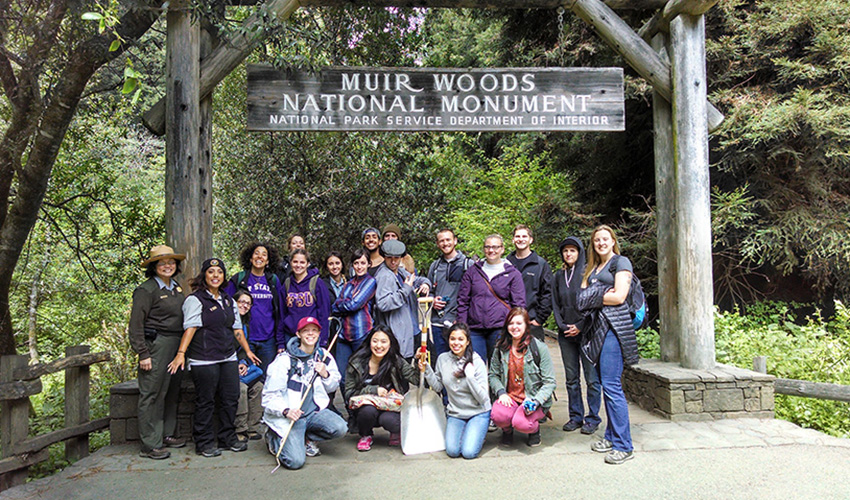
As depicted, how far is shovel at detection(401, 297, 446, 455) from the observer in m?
4.44

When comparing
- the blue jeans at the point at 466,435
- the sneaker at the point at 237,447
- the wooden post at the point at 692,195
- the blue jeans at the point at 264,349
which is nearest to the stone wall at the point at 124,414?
the sneaker at the point at 237,447

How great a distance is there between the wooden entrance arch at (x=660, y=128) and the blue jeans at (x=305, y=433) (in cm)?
173

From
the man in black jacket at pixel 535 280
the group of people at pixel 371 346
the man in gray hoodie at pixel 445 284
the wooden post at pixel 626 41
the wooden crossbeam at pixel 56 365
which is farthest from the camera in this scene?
the wooden post at pixel 626 41

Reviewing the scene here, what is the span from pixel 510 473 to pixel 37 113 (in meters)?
6.15

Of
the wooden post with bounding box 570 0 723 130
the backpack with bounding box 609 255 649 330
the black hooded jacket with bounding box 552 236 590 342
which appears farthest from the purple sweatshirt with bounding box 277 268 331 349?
the wooden post with bounding box 570 0 723 130

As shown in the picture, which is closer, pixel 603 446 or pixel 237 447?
pixel 603 446

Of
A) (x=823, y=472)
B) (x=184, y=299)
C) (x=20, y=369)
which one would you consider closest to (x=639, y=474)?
(x=823, y=472)

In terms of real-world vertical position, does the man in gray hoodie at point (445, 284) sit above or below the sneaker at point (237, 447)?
above

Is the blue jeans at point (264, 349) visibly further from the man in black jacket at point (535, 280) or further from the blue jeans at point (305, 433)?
the man in black jacket at point (535, 280)

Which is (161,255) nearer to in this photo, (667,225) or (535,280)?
(535,280)

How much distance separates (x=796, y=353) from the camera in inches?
293

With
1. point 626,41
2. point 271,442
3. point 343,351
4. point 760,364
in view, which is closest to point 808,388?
point 760,364

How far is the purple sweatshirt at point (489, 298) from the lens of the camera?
4922mm

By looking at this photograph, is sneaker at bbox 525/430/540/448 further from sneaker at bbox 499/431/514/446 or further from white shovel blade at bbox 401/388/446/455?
white shovel blade at bbox 401/388/446/455
